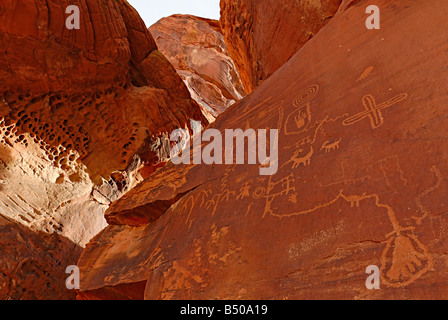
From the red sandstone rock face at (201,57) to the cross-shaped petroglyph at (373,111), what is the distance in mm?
9899

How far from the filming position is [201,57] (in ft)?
44.7

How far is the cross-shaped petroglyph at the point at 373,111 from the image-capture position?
1.96 metres

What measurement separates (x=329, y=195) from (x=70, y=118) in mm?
5111

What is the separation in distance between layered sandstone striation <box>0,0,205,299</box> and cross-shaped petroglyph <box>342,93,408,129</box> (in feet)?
15.1

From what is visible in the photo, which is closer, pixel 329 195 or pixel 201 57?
pixel 329 195

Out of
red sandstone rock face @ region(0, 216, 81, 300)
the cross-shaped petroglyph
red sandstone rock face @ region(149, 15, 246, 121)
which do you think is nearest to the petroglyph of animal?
the cross-shaped petroglyph

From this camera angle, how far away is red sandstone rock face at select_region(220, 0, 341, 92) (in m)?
4.25

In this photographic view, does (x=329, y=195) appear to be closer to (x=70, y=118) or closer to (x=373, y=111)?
(x=373, y=111)

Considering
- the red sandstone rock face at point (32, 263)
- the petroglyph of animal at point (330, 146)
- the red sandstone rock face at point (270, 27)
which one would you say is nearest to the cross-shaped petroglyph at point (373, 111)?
the petroglyph of animal at point (330, 146)

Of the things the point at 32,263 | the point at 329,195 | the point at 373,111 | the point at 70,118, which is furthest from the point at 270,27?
the point at 32,263

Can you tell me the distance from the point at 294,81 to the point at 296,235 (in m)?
1.57

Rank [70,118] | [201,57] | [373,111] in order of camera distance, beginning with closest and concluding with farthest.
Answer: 1. [373,111]
2. [70,118]
3. [201,57]
